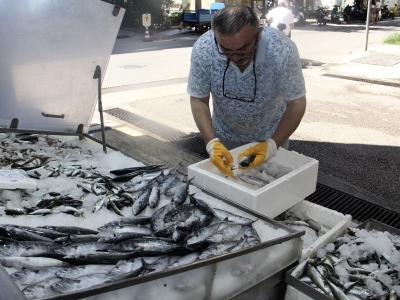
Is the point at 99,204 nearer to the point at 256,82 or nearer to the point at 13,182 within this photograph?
the point at 13,182

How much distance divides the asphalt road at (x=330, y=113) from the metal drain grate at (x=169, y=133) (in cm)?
22

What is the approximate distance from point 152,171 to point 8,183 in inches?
41.6

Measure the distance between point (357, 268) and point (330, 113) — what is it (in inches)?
240

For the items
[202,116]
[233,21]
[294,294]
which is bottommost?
[294,294]

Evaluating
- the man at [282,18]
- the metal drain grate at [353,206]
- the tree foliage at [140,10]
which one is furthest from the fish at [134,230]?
the tree foliage at [140,10]

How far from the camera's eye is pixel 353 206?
432 cm

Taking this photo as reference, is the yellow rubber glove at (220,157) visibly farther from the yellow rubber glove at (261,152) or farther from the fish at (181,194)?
the fish at (181,194)

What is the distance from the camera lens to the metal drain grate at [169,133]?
233 inches

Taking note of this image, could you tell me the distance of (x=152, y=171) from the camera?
10.3 feet

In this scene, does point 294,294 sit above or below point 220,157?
below

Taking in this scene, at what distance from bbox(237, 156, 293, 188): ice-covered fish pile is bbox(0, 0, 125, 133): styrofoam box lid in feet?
5.49

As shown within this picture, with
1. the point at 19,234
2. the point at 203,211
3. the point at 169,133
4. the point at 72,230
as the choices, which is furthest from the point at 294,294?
the point at 169,133

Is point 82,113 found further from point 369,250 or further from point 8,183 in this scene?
point 369,250

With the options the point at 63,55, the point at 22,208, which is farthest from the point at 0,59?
the point at 22,208
